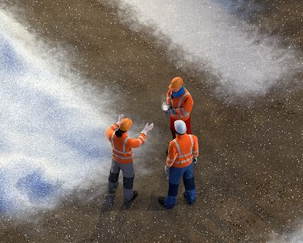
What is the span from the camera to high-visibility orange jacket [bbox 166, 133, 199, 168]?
34.7ft

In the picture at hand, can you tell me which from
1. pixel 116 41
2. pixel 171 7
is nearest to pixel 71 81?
pixel 116 41

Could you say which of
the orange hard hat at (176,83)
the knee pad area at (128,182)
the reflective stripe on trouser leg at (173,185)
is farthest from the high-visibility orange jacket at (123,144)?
the orange hard hat at (176,83)

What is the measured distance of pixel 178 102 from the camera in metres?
11.5

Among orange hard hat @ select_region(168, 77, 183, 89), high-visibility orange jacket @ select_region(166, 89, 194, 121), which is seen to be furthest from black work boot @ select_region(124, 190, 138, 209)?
orange hard hat @ select_region(168, 77, 183, 89)

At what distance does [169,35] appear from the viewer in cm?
1480

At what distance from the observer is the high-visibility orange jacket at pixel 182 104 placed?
11.4m

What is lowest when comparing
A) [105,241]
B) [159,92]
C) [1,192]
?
[105,241]

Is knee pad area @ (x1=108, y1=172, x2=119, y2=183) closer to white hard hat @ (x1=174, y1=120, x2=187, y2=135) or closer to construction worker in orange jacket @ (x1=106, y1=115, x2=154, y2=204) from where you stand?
construction worker in orange jacket @ (x1=106, y1=115, x2=154, y2=204)

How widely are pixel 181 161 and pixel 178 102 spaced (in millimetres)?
1319

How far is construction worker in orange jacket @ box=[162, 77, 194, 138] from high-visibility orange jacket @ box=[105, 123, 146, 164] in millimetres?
1079

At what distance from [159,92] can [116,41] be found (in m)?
1.97

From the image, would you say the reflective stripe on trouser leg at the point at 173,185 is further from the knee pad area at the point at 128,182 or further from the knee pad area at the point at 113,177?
the knee pad area at the point at 113,177

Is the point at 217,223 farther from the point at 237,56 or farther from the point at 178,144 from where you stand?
the point at 237,56

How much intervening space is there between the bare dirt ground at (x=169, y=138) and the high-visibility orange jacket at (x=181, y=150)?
1.41 m
